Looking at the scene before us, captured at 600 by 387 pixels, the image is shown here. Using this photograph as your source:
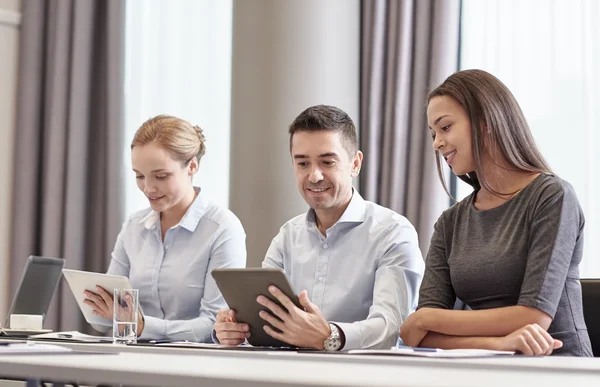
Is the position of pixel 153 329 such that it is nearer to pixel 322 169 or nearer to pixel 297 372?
pixel 322 169

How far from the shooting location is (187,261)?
2.95m

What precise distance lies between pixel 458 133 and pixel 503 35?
5.00 ft

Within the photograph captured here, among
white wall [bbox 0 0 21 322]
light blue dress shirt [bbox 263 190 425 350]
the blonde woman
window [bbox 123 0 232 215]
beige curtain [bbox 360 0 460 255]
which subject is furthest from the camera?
white wall [bbox 0 0 21 322]

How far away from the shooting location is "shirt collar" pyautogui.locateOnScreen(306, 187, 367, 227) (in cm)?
257

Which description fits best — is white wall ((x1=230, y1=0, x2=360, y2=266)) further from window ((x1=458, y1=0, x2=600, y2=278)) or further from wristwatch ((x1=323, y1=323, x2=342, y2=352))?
wristwatch ((x1=323, y1=323, x2=342, y2=352))

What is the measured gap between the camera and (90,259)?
15.2 feet

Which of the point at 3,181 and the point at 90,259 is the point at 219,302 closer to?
the point at 90,259

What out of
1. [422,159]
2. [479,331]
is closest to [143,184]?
[422,159]

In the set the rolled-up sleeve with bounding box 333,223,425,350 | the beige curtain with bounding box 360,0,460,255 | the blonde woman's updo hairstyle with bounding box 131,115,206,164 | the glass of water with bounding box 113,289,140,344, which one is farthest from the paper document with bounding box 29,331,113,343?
the beige curtain with bounding box 360,0,460,255

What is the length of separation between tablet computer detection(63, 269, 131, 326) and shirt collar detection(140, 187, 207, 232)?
0.54 metres

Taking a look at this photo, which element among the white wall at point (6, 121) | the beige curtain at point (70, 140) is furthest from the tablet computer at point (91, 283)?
the white wall at point (6, 121)

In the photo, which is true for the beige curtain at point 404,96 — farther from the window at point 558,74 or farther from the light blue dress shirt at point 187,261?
the light blue dress shirt at point 187,261

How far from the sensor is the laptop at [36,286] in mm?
2818

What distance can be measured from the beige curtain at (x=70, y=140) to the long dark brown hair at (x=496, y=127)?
2781mm
